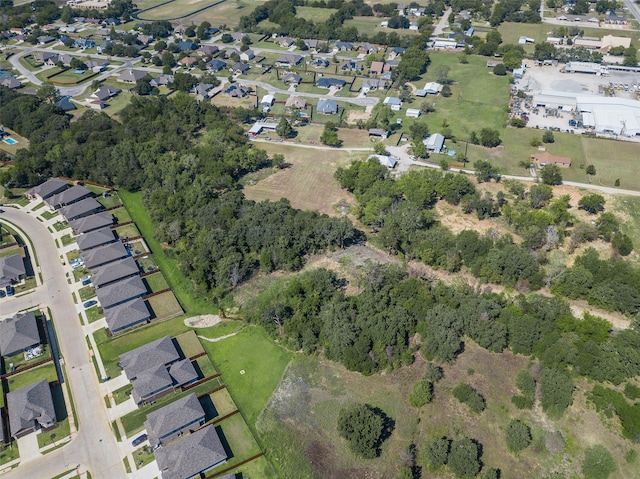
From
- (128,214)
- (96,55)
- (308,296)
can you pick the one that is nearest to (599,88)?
(308,296)

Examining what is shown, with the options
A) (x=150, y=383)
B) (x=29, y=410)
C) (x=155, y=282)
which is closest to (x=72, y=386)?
(x=29, y=410)

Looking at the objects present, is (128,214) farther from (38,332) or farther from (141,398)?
(141,398)

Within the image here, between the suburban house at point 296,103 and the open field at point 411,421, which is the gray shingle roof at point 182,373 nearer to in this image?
the open field at point 411,421

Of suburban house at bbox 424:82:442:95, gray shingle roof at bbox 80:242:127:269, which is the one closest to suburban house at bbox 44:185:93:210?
gray shingle roof at bbox 80:242:127:269

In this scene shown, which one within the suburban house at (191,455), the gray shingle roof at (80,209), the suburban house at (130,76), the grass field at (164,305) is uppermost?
the suburban house at (130,76)

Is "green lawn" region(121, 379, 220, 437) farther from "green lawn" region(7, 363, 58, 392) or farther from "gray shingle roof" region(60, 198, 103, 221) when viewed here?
"gray shingle roof" region(60, 198, 103, 221)

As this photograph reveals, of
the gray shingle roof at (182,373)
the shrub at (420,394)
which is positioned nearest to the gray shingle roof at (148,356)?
the gray shingle roof at (182,373)

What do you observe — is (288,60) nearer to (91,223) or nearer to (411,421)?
(91,223)
